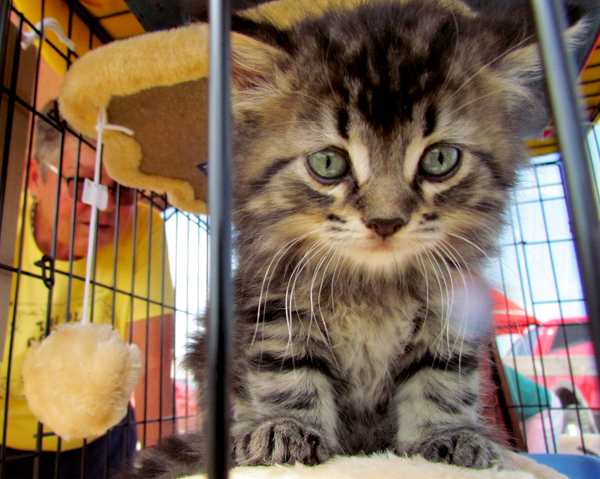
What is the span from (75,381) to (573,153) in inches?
40.1

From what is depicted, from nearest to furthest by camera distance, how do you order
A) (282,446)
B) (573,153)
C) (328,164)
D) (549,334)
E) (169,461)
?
(573,153)
(282,446)
(328,164)
(169,461)
(549,334)

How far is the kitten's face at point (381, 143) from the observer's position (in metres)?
A: 0.80

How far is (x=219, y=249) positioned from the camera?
1.19 feet

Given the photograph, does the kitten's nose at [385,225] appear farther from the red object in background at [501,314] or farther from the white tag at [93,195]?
the white tag at [93,195]

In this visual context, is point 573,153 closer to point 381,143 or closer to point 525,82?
point 381,143

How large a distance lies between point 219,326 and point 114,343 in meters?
0.79

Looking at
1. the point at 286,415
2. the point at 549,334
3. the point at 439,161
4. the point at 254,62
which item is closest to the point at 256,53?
the point at 254,62

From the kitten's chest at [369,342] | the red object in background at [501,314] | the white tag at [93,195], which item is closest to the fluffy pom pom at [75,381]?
the white tag at [93,195]

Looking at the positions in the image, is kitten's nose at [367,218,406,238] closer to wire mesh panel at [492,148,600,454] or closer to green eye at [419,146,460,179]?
green eye at [419,146,460,179]

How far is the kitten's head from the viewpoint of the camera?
0.80 meters

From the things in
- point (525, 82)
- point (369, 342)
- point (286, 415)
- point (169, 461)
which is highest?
point (525, 82)

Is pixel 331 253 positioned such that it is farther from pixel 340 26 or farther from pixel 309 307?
pixel 340 26

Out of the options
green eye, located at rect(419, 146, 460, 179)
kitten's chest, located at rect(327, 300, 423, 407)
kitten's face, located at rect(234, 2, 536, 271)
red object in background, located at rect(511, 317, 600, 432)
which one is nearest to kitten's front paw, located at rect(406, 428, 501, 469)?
kitten's chest, located at rect(327, 300, 423, 407)

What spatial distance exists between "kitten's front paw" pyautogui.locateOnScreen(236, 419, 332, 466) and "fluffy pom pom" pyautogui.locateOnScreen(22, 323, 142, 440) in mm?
403
